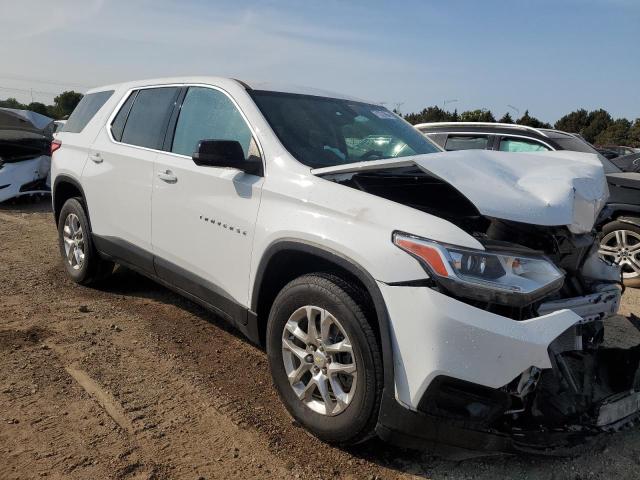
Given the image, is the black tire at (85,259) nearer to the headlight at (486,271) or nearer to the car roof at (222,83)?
the car roof at (222,83)

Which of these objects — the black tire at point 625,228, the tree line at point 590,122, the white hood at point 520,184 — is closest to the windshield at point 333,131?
the white hood at point 520,184

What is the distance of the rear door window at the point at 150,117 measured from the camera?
4.14 metres

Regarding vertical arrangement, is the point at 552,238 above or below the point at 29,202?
above

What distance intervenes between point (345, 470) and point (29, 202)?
10.4 meters

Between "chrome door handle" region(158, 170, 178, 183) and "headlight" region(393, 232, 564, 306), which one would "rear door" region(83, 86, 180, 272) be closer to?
"chrome door handle" region(158, 170, 178, 183)

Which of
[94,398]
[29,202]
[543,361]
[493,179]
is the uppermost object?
[493,179]

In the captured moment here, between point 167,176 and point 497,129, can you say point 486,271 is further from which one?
point 497,129

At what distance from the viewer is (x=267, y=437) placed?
9.45 feet

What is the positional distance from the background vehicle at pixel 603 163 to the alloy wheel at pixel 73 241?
4899mm

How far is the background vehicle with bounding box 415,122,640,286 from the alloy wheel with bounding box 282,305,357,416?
3604 millimetres

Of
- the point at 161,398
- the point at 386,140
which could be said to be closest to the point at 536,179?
the point at 386,140

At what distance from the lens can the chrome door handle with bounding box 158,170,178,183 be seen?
377 centimetres

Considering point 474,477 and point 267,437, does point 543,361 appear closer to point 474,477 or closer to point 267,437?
point 474,477

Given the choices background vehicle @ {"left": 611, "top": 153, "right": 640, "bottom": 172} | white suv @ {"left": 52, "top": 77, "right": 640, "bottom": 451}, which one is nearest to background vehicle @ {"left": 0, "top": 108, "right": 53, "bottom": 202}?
white suv @ {"left": 52, "top": 77, "right": 640, "bottom": 451}
